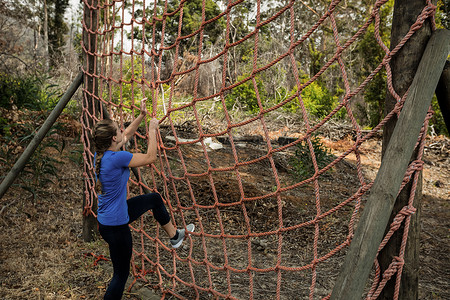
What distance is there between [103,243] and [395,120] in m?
2.25

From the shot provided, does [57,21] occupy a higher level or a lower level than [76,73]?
higher

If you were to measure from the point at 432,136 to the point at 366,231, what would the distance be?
22.8 ft

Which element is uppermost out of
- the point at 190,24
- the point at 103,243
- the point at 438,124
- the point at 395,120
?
the point at 190,24

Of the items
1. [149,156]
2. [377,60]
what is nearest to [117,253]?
[149,156]

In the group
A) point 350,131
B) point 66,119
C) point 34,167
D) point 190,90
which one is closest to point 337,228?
point 34,167

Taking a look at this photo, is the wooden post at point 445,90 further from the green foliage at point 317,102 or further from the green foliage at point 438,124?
the green foliage at point 317,102

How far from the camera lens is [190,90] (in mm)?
11250

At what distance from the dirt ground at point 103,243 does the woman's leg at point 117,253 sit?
0.31 m

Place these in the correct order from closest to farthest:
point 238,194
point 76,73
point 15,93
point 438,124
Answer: point 238,194, point 15,93, point 76,73, point 438,124

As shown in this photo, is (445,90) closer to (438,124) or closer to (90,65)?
(90,65)

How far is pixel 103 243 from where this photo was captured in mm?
2555

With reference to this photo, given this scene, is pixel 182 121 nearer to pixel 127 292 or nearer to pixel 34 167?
pixel 34 167

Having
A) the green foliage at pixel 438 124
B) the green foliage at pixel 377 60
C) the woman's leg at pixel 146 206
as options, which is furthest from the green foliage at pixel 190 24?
the woman's leg at pixel 146 206

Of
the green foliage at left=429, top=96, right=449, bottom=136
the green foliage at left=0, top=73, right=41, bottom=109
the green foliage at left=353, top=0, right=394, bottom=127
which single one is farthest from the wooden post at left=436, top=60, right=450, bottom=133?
the green foliage at left=353, top=0, right=394, bottom=127
